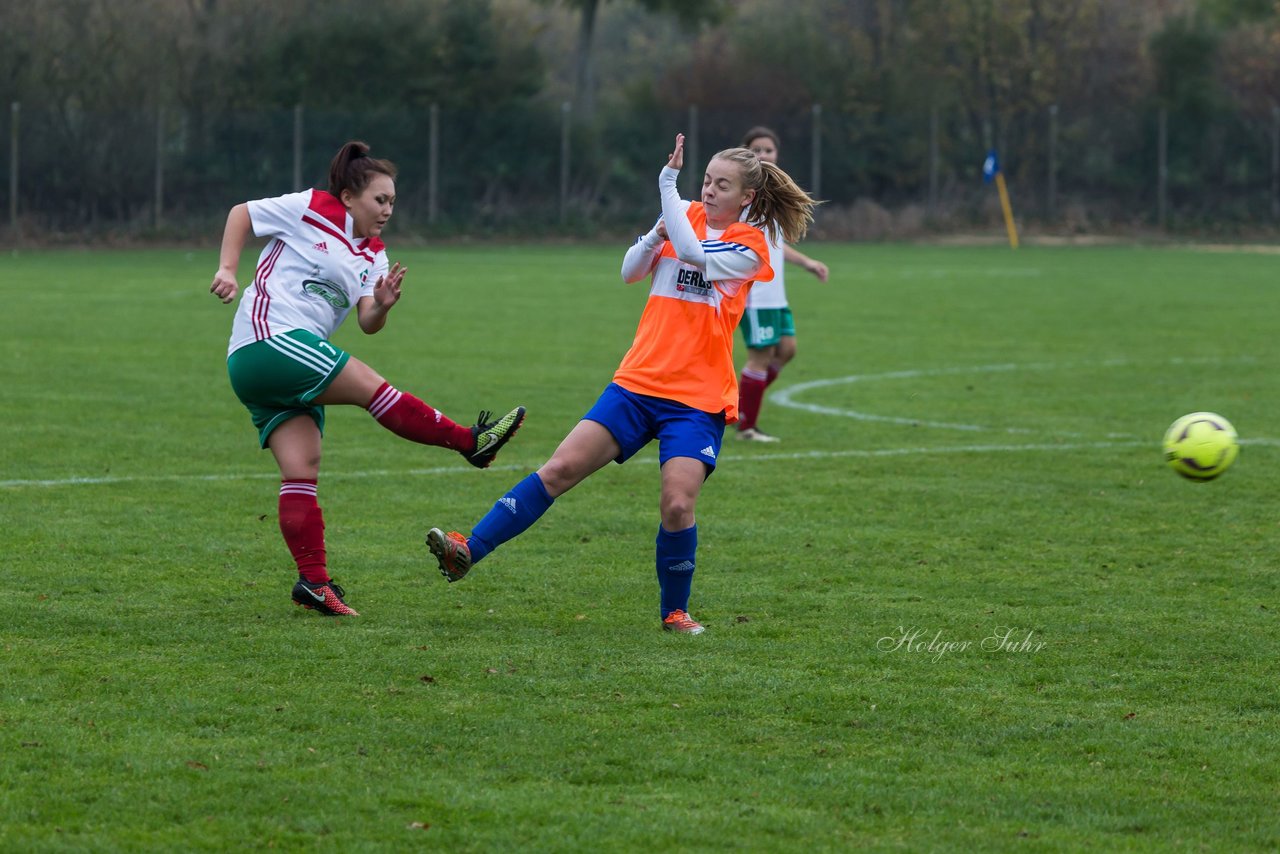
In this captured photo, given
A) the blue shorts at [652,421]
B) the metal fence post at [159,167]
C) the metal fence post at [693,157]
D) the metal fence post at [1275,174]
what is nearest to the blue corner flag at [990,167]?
the metal fence post at [1275,174]

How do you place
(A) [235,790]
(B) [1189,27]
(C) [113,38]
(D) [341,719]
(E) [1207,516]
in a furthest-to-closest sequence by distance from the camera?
1. (B) [1189,27]
2. (C) [113,38]
3. (E) [1207,516]
4. (D) [341,719]
5. (A) [235,790]

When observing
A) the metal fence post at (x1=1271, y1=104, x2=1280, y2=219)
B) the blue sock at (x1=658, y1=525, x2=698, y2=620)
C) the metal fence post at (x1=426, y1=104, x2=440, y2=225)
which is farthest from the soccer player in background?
the metal fence post at (x1=1271, y1=104, x2=1280, y2=219)

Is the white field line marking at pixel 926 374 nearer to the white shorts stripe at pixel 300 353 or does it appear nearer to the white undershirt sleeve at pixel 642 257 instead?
the white undershirt sleeve at pixel 642 257

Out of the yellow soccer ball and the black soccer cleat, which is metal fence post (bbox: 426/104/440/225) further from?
the black soccer cleat

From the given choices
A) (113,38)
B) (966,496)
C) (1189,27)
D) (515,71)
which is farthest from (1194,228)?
(966,496)

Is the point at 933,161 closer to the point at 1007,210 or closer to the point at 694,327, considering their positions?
the point at 1007,210

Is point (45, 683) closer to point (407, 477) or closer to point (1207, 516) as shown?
point (407, 477)

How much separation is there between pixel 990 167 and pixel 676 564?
35902 mm

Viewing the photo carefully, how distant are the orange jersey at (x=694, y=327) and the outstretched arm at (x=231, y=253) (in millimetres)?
1389

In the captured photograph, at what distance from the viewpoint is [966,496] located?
888 cm

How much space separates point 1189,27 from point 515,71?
60.8ft

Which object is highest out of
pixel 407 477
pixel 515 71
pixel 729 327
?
pixel 515 71

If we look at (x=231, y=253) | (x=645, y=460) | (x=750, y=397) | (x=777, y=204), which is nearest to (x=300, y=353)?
(x=231, y=253)

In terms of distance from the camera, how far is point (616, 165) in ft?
141
